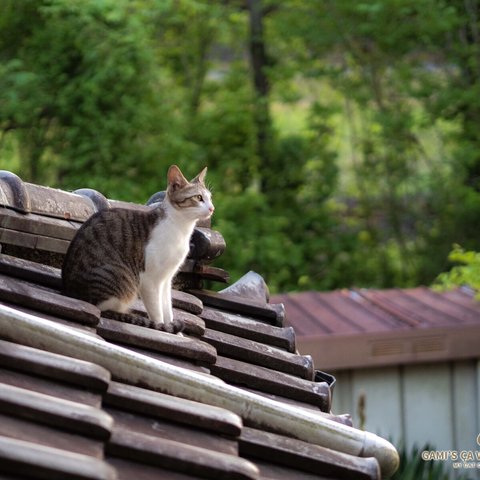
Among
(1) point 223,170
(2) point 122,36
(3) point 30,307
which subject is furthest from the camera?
(1) point 223,170

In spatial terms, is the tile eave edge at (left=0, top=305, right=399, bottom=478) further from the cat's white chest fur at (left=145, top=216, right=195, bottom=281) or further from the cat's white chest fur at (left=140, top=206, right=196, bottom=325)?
the cat's white chest fur at (left=145, top=216, right=195, bottom=281)

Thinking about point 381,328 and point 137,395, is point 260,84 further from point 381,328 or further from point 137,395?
point 137,395

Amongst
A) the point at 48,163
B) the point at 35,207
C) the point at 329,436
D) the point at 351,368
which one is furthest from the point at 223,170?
the point at 329,436

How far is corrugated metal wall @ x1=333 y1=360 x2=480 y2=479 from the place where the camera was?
24.2 ft

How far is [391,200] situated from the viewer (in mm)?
12391

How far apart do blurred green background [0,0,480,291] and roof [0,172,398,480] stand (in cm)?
745

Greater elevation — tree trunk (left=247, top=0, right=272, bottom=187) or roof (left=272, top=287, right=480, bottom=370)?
tree trunk (left=247, top=0, right=272, bottom=187)

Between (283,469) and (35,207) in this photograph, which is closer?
(283,469)

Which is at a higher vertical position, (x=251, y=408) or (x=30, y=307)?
(x=30, y=307)

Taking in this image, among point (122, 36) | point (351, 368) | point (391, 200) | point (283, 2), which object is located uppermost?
point (283, 2)

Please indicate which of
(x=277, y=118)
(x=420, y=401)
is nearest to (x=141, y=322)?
(x=420, y=401)

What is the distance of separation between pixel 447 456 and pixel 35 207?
4745 mm

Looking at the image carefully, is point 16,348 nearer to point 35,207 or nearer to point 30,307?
point 30,307

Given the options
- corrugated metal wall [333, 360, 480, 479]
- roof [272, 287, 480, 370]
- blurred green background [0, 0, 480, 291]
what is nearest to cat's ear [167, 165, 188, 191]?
roof [272, 287, 480, 370]
